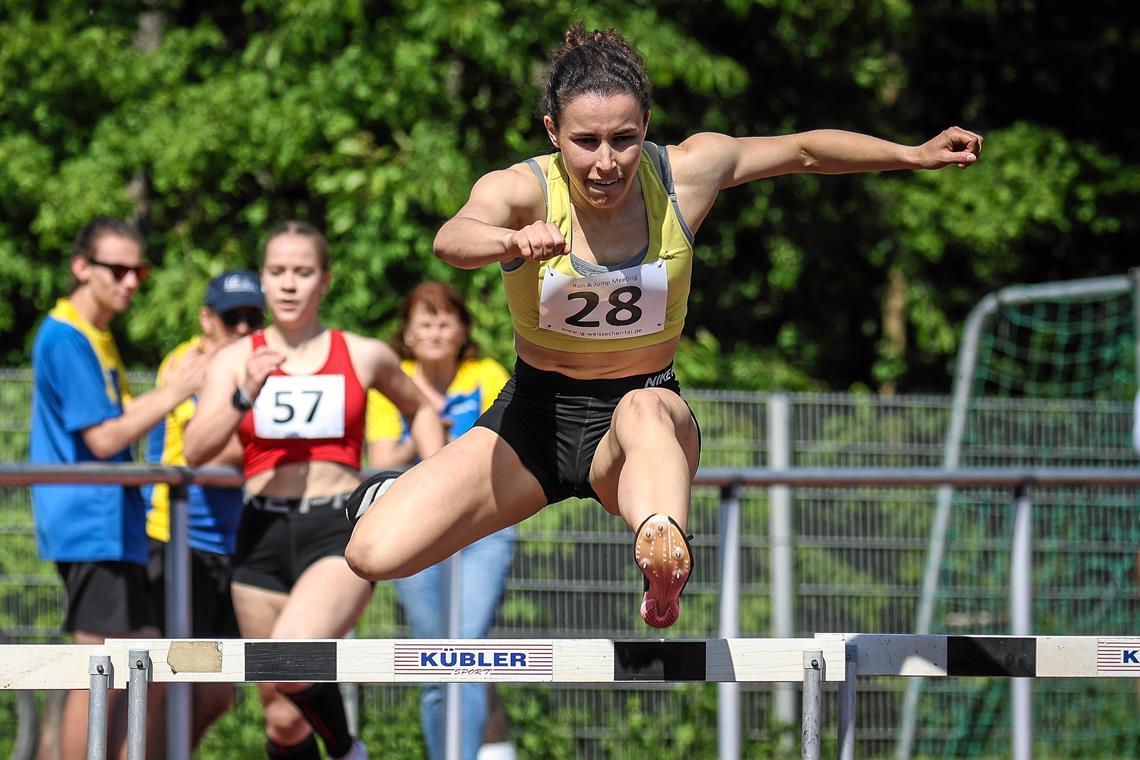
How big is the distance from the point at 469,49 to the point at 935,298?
4.87 m

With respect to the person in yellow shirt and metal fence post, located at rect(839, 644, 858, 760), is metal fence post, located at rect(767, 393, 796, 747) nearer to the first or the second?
the person in yellow shirt

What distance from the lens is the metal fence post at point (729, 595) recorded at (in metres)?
5.63

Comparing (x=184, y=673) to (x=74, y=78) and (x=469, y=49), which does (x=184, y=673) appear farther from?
(x=74, y=78)

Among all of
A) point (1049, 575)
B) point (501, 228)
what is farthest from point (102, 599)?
point (1049, 575)

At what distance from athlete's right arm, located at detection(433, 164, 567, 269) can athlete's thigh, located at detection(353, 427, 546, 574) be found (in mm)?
626

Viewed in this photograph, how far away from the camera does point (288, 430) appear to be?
5.12m

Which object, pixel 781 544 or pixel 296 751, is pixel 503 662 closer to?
pixel 296 751

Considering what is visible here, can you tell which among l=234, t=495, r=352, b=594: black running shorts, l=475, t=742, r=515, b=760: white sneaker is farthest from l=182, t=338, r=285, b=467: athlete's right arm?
l=475, t=742, r=515, b=760: white sneaker

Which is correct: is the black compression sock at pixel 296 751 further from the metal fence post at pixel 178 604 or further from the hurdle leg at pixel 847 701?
the hurdle leg at pixel 847 701

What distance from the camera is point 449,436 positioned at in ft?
19.8

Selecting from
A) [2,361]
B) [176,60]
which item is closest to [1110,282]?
[176,60]

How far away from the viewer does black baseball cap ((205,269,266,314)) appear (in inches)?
229

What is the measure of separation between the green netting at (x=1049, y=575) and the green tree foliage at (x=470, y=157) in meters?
2.46

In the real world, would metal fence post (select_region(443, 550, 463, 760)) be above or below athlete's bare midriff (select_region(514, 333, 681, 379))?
below
